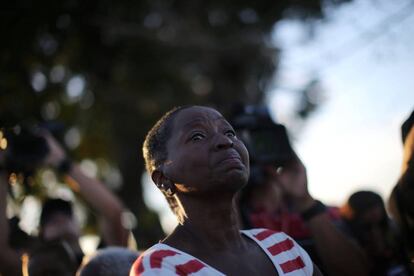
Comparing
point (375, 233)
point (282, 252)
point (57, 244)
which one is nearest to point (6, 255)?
point (57, 244)

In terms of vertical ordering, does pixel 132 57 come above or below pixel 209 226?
above

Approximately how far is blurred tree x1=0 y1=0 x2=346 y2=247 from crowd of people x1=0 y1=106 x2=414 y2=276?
118 inches

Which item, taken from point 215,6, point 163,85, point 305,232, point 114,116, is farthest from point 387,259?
point 114,116

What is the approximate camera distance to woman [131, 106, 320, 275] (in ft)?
7.32

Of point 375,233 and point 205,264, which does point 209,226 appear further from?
point 375,233

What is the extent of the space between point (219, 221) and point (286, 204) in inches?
74.6

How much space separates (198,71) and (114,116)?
2.17m

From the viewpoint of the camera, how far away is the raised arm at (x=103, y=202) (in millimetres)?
4105

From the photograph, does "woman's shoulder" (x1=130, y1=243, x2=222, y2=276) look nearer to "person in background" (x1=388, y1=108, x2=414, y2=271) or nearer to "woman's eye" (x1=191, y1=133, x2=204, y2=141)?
"woman's eye" (x1=191, y1=133, x2=204, y2=141)

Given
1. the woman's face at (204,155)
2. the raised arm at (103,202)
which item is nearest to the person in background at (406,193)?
the woman's face at (204,155)

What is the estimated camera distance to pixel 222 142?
90.7 inches

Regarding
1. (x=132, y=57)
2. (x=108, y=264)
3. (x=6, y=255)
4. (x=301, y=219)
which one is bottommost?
(x=6, y=255)

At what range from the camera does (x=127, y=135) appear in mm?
14266

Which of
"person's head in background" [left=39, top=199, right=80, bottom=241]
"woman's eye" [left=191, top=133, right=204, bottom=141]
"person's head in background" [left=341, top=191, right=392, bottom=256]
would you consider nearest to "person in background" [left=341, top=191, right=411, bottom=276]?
"person's head in background" [left=341, top=191, right=392, bottom=256]
